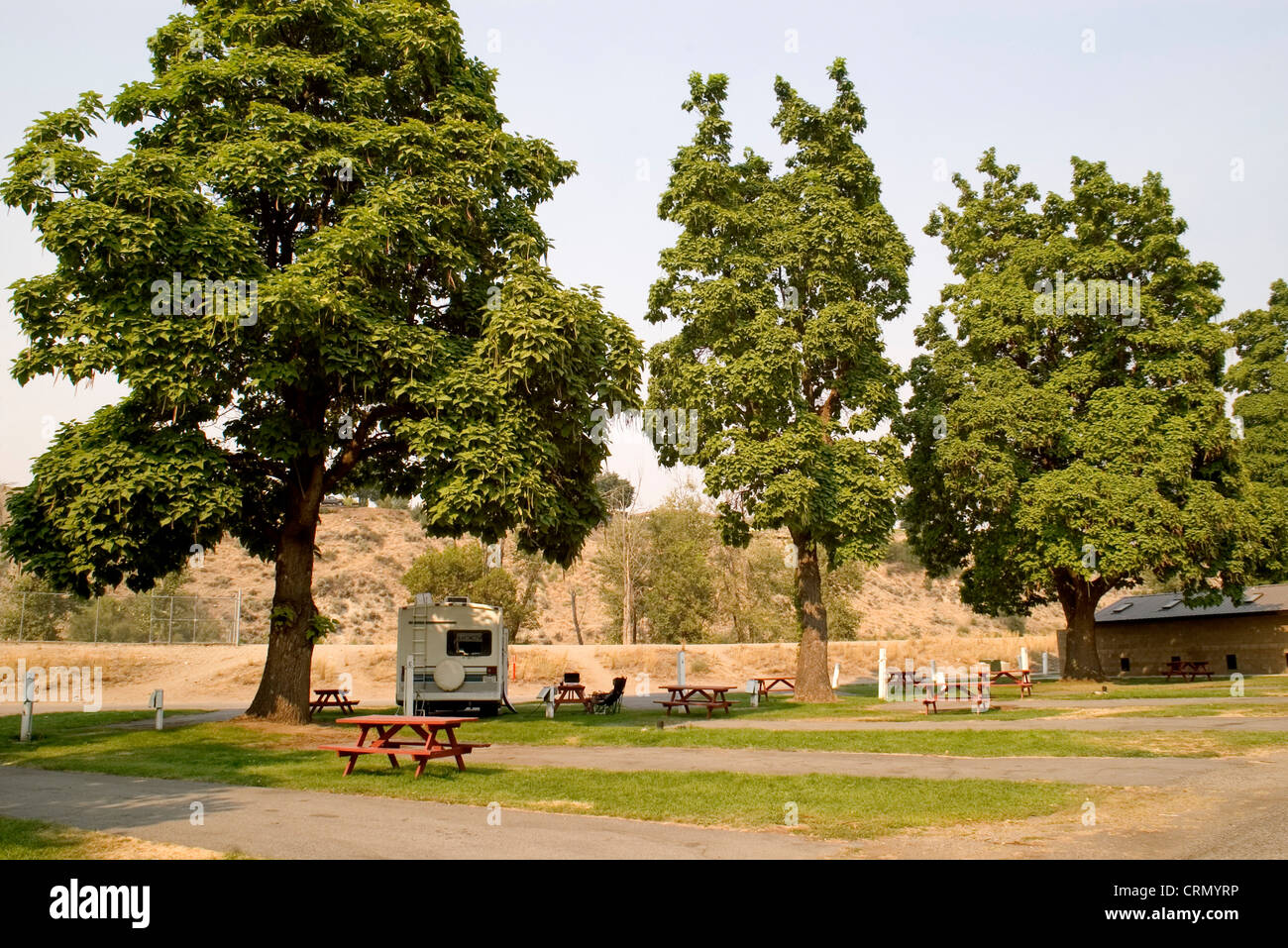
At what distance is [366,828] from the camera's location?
9336 mm

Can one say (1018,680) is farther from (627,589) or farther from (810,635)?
(627,589)

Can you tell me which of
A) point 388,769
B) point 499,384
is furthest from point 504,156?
point 388,769

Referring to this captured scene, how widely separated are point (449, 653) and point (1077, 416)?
83.6 feet

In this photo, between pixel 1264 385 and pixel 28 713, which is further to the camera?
pixel 1264 385

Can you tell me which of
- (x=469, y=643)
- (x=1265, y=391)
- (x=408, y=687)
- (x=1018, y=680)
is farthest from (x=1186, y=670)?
(x=408, y=687)

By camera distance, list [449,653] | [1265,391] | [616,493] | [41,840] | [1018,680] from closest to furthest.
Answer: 1. [41,840]
2. [449,653]
3. [1018,680]
4. [1265,391]
5. [616,493]

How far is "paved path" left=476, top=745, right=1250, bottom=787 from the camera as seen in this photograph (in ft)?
42.9

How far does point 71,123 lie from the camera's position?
19219mm

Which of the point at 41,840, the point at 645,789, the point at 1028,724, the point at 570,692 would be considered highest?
the point at 41,840

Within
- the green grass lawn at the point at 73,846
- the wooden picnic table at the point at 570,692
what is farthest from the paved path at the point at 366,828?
the wooden picnic table at the point at 570,692

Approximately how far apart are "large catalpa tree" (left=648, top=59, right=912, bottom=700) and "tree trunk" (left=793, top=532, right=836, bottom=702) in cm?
5

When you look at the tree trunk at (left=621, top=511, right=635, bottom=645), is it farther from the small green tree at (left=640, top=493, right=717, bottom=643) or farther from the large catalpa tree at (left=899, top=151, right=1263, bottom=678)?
the large catalpa tree at (left=899, top=151, right=1263, bottom=678)

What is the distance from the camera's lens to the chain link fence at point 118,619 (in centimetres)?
4669

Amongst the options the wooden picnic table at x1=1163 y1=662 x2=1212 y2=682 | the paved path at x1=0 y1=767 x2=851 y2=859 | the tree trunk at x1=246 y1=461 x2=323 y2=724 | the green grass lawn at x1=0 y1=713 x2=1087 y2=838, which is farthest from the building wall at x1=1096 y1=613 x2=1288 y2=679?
the paved path at x1=0 y1=767 x2=851 y2=859
